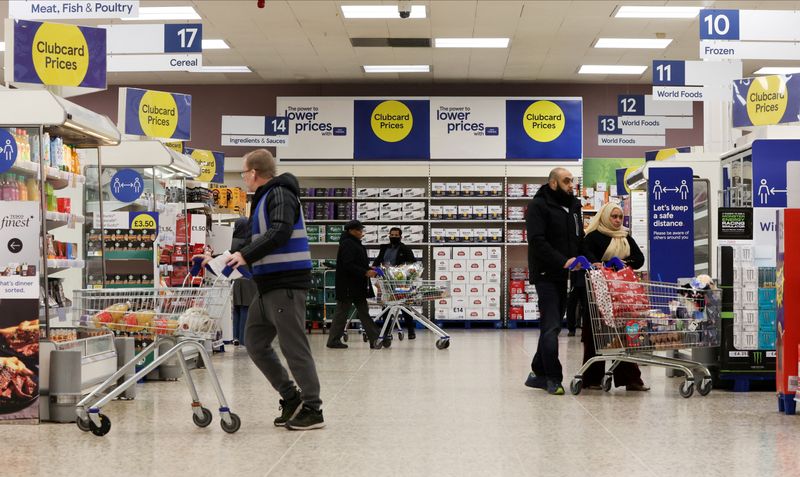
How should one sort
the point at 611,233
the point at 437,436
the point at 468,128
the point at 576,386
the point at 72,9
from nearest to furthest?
the point at 437,436, the point at 576,386, the point at 72,9, the point at 611,233, the point at 468,128

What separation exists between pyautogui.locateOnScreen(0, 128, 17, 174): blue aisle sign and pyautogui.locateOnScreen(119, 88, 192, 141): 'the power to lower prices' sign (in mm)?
3142

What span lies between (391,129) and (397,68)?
3.43ft

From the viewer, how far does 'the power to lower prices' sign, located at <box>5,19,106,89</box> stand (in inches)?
265

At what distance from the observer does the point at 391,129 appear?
17188mm

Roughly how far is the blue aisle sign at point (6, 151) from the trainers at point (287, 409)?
7.36 ft

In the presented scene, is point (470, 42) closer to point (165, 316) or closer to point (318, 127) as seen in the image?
point (318, 127)

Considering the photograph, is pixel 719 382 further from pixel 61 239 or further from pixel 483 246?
pixel 483 246

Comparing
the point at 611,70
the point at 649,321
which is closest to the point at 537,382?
the point at 649,321

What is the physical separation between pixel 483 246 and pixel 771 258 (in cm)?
959

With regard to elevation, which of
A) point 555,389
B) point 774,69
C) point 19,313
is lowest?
point 555,389

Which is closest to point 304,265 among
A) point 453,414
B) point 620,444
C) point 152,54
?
point 453,414

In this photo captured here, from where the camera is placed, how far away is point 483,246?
55.5ft

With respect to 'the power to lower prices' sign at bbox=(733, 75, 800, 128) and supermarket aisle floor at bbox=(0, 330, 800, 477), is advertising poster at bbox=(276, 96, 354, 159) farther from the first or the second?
supermarket aisle floor at bbox=(0, 330, 800, 477)

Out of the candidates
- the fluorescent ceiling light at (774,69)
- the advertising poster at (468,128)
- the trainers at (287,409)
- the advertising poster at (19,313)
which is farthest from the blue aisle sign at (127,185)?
the fluorescent ceiling light at (774,69)
